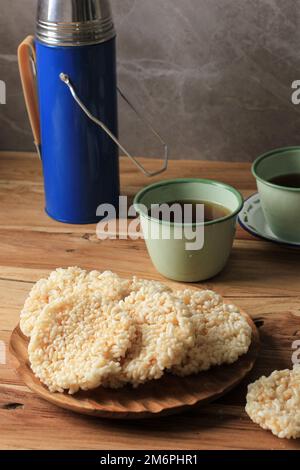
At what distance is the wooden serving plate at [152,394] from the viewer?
0.83m

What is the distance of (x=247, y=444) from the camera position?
820mm

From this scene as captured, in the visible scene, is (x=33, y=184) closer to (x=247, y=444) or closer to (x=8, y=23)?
(x=8, y=23)

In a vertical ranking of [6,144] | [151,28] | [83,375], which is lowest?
[6,144]

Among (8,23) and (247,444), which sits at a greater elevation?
(8,23)

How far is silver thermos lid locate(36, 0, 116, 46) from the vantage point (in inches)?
43.7

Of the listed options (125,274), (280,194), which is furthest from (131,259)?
(280,194)

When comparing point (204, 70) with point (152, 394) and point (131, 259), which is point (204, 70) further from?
point (152, 394)

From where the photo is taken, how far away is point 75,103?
3.80ft

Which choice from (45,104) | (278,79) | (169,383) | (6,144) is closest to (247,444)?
(169,383)

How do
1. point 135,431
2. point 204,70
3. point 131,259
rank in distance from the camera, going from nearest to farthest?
1. point 135,431
2. point 131,259
3. point 204,70

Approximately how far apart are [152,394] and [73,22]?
53 centimetres

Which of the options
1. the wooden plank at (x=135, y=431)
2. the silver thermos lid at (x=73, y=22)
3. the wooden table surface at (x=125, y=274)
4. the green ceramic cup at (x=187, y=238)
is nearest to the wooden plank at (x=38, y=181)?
the wooden table surface at (x=125, y=274)

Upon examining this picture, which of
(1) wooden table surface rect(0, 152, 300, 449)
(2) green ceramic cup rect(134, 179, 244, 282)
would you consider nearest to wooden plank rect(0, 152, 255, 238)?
(1) wooden table surface rect(0, 152, 300, 449)

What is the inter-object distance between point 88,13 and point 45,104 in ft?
0.48
